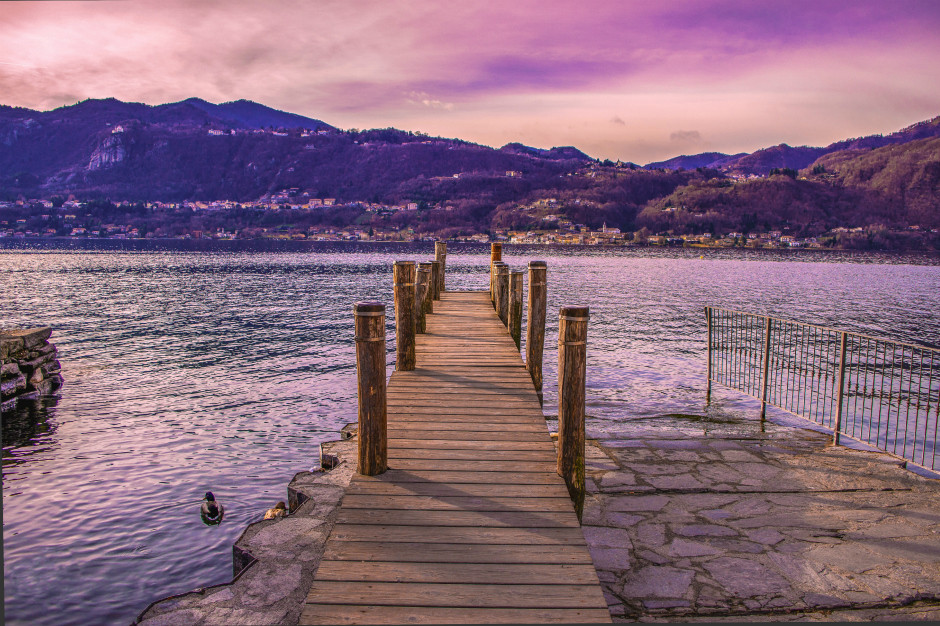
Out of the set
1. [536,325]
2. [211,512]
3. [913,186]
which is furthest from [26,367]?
[913,186]

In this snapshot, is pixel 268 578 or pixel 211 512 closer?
pixel 268 578

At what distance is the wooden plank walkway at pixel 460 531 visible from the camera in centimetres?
376

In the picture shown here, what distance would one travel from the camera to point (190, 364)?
933 inches

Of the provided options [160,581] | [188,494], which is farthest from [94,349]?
[160,581]

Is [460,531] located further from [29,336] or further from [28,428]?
[29,336]

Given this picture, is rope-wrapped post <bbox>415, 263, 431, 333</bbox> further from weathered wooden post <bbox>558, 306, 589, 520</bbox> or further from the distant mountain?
the distant mountain

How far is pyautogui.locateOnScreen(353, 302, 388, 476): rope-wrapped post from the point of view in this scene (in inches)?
215

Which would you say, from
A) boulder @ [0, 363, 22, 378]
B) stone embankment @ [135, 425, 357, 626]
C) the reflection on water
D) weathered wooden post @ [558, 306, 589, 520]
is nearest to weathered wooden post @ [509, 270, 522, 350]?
stone embankment @ [135, 425, 357, 626]

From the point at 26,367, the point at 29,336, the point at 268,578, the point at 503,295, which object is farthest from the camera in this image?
the point at 29,336

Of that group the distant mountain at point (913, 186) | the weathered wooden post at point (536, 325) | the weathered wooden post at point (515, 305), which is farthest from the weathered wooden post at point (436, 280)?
the distant mountain at point (913, 186)

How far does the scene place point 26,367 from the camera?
18.2 meters

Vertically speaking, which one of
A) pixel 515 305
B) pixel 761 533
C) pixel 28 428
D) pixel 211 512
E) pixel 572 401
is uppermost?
pixel 515 305

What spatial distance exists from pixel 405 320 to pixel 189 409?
11.3 meters

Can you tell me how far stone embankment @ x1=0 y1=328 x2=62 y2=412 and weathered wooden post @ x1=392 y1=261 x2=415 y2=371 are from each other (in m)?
14.6
